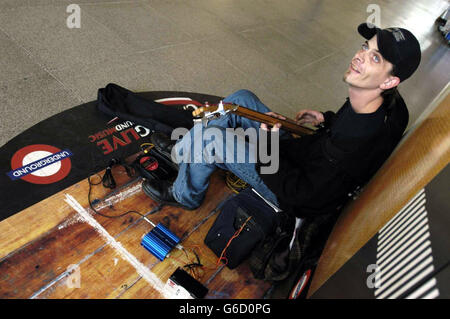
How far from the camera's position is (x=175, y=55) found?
3.30 m

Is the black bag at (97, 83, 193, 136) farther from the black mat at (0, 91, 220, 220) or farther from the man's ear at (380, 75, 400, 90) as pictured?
the man's ear at (380, 75, 400, 90)

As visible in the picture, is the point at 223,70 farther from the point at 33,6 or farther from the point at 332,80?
the point at 33,6

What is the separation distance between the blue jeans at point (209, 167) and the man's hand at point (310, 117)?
0.31m

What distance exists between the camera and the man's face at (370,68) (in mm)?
1444

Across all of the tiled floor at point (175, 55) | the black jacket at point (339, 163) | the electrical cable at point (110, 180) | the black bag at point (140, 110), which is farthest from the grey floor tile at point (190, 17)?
the black jacket at point (339, 163)

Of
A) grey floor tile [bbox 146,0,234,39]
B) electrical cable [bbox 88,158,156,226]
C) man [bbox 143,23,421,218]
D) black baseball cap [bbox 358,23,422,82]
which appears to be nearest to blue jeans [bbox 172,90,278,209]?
man [bbox 143,23,421,218]

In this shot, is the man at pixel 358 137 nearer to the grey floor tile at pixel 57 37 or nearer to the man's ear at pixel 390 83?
the man's ear at pixel 390 83

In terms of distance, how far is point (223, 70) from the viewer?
335cm

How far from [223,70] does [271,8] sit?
2392mm

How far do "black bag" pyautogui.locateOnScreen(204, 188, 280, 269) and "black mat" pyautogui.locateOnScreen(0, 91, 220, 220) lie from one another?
3.04ft

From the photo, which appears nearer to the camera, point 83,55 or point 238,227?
point 238,227

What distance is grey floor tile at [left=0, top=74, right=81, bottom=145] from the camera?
2.13m

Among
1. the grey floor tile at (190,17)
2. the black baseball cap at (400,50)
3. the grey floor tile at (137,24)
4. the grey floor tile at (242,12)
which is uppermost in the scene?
the black baseball cap at (400,50)
